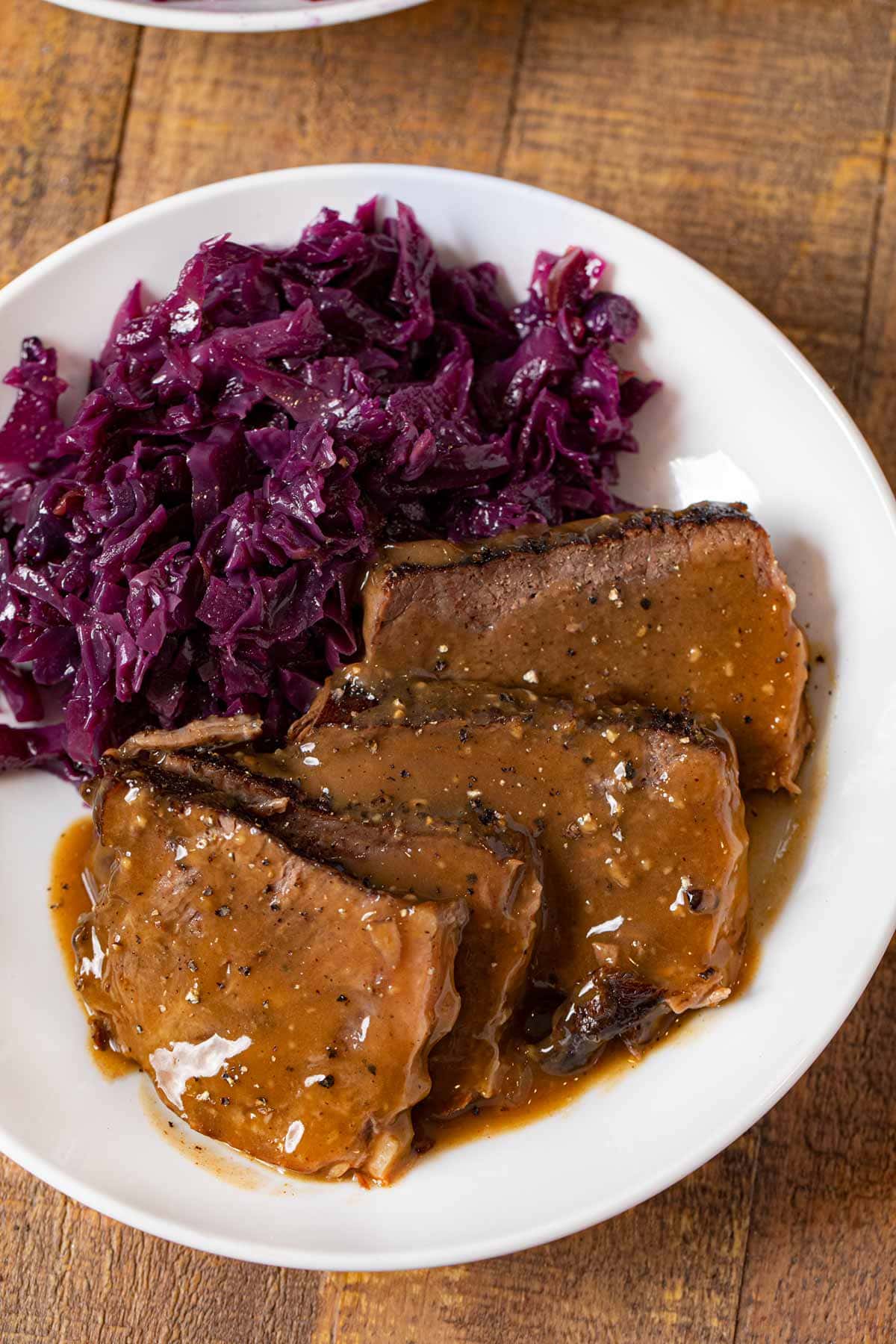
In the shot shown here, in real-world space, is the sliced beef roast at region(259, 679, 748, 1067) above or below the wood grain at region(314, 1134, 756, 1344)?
above

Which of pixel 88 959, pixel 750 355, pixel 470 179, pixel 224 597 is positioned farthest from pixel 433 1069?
pixel 470 179

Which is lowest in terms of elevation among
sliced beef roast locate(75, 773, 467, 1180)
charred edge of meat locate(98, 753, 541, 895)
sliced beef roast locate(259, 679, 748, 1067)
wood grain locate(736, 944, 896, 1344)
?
wood grain locate(736, 944, 896, 1344)

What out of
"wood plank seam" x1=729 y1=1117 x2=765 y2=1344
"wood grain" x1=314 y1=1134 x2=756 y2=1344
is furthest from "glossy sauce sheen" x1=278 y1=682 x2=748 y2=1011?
"wood grain" x1=314 y1=1134 x2=756 y2=1344

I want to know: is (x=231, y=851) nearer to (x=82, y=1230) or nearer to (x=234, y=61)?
(x=82, y=1230)

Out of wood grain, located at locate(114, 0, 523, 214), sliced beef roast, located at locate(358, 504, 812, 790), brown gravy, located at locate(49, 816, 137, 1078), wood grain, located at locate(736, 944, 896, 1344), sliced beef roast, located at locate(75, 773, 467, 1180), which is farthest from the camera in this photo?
wood grain, located at locate(114, 0, 523, 214)

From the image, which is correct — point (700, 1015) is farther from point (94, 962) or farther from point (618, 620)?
point (94, 962)

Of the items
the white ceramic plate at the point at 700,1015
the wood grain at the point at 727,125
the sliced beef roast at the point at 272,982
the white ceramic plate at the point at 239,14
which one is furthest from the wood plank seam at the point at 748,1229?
the white ceramic plate at the point at 239,14

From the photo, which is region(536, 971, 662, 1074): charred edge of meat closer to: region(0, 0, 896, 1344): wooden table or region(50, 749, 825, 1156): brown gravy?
region(50, 749, 825, 1156): brown gravy
